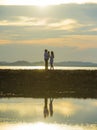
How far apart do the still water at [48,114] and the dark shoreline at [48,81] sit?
918cm

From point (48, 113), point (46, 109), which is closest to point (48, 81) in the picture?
point (46, 109)

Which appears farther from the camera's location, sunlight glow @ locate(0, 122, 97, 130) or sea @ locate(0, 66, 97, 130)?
sea @ locate(0, 66, 97, 130)

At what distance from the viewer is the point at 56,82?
55344 mm

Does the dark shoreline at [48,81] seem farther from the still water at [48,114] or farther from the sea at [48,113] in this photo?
the still water at [48,114]

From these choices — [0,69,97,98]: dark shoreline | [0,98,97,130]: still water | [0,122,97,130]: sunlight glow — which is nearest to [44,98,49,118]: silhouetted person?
[0,98,97,130]: still water

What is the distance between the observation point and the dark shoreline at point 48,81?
53553 millimetres

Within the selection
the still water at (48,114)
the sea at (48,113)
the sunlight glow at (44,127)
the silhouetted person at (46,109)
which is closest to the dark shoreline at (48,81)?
the sea at (48,113)

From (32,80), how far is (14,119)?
2328 centimetres

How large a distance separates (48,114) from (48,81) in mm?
20211

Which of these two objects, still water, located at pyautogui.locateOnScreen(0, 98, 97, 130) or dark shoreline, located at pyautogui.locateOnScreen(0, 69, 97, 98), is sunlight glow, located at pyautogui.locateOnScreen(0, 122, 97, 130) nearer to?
still water, located at pyautogui.locateOnScreen(0, 98, 97, 130)

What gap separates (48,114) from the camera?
34750 mm

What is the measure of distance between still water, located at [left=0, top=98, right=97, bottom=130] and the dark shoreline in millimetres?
9183

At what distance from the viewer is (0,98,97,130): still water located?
29516 mm

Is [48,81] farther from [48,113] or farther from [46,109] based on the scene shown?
[48,113]
